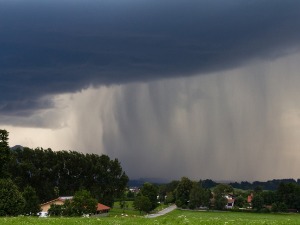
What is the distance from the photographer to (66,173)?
139 m

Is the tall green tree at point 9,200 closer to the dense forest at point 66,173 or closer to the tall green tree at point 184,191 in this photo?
the dense forest at point 66,173

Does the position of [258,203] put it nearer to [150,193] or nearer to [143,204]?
[150,193]

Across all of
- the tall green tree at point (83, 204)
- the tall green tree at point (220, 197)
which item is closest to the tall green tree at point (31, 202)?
the tall green tree at point (83, 204)

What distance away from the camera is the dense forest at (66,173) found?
132 meters

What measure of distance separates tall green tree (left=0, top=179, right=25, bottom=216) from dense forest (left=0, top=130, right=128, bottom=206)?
2236 inches

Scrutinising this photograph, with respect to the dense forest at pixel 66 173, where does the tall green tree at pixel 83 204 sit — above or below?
below

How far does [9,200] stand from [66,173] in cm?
6909

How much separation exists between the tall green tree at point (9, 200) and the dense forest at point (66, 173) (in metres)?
56.8

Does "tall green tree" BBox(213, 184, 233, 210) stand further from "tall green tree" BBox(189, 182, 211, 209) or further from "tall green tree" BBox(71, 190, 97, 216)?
"tall green tree" BBox(71, 190, 97, 216)

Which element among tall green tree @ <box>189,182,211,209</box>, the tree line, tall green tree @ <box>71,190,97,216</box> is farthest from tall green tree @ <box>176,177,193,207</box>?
tall green tree @ <box>71,190,97,216</box>

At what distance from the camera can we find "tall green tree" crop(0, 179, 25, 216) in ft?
227

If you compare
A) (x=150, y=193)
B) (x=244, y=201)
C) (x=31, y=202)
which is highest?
(x=150, y=193)

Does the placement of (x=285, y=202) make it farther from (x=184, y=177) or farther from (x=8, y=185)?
(x=8, y=185)

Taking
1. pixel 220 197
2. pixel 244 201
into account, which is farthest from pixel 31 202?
pixel 244 201
